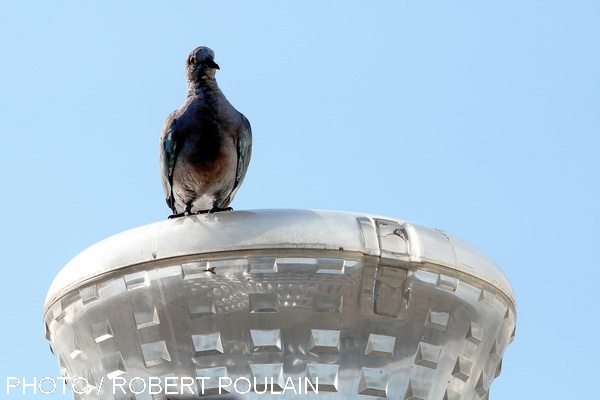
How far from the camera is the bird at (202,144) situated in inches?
103

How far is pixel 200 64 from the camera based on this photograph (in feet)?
8.82

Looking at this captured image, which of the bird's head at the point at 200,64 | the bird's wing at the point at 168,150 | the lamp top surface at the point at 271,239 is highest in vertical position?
the bird's head at the point at 200,64

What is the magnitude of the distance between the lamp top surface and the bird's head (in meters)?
0.85

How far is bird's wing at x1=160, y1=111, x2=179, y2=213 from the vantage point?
102 inches

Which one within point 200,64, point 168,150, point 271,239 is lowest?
point 271,239

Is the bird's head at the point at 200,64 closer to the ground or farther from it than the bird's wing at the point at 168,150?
farther from it

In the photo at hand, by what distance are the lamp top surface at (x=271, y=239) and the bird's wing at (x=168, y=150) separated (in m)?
0.70

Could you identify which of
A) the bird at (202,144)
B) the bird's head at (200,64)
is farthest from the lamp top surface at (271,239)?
the bird's head at (200,64)

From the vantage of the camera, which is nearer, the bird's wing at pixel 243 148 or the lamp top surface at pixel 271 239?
the lamp top surface at pixel 271 239

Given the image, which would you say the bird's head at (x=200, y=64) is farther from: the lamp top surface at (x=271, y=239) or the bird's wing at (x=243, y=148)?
the lamp top surface at (x=271, y=239)

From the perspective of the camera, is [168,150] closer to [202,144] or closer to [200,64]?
[202,144]

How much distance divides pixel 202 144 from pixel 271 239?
2.88 feet

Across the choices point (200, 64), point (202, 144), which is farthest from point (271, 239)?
point (200, 64)

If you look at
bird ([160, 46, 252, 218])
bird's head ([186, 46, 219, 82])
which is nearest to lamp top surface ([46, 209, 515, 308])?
bird ([160, 46, 252, 218])
